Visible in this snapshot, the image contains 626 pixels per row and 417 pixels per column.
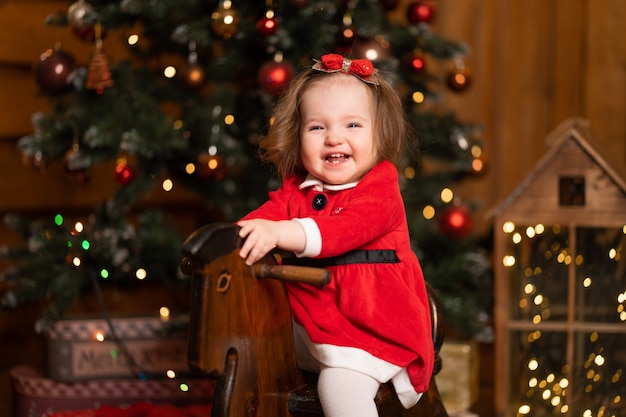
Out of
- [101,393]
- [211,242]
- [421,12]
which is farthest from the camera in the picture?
[421,12]

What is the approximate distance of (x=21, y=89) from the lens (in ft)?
8.74

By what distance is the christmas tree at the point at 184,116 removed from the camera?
2.09m

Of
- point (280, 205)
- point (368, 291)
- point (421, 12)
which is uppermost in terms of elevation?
point (421, 12)

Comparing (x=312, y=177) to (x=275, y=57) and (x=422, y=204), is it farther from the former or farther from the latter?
(x=422, y=204)

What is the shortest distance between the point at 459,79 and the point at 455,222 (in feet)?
1.38

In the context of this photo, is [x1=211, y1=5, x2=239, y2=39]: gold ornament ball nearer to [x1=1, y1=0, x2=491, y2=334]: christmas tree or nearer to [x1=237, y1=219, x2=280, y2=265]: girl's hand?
[x1=1, y1=0, x2=491, y2=334]: christmas tree

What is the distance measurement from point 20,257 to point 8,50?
2.35 feet

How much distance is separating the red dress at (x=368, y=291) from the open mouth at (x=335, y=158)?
0.05m

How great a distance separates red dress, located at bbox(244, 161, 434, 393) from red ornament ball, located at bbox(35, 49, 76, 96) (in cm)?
92

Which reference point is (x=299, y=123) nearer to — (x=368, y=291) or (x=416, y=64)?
(x=368, y=291)

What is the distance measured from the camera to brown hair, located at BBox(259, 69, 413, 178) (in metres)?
1.50

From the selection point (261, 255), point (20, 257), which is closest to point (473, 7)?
point (20, 257)

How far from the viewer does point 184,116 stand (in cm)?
224

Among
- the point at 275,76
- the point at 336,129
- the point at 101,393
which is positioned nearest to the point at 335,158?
the point at 336,129
